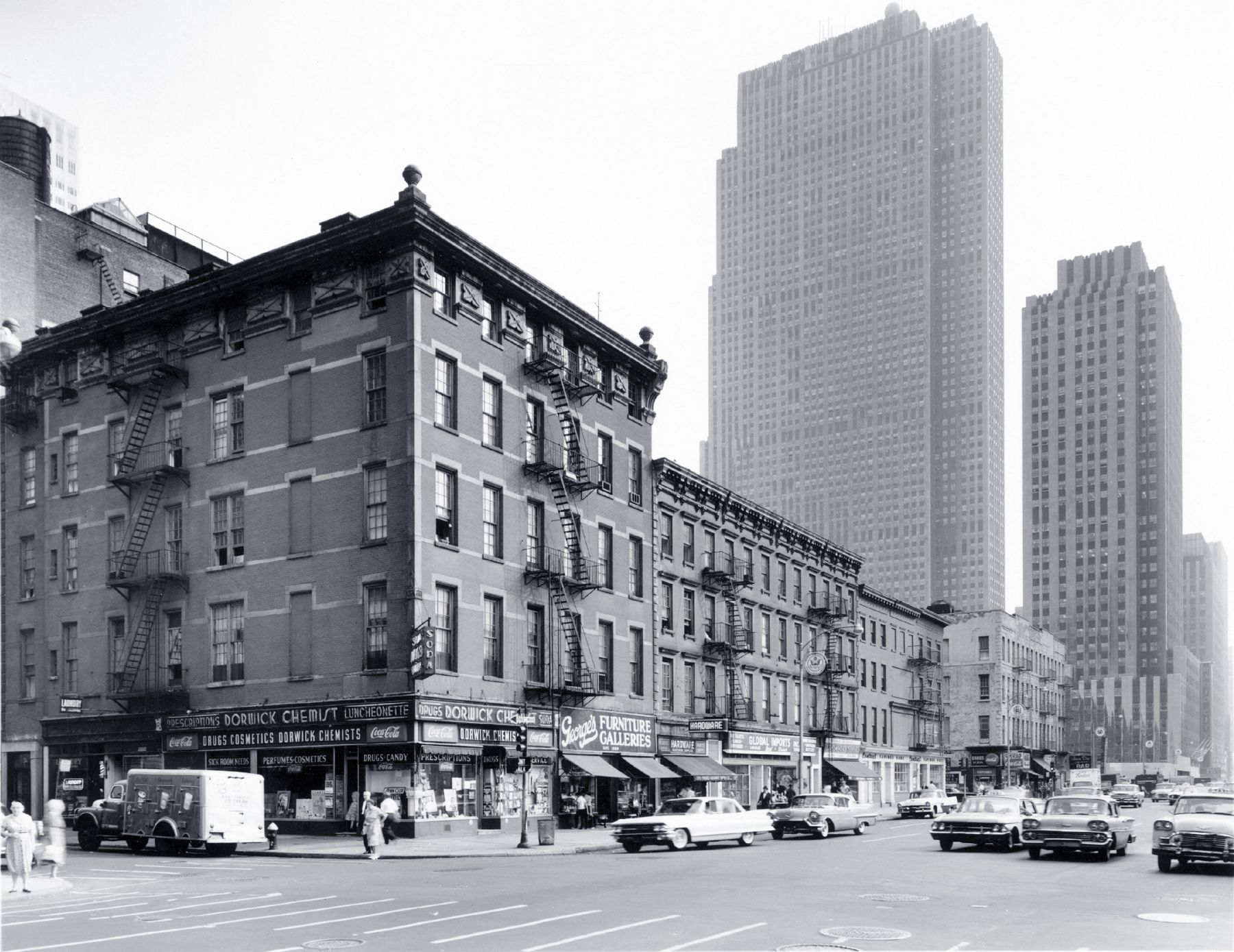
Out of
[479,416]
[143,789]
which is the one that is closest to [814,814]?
[479,416]

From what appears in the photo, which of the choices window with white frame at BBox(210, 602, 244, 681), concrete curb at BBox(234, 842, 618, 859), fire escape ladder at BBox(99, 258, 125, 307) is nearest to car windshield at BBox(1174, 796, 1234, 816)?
concrete curb at BBox(234, 842, 618, 859)

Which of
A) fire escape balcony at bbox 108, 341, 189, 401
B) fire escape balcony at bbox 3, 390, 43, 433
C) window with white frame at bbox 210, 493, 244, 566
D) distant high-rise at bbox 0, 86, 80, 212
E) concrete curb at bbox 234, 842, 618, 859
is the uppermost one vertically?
distant high-rise at bbox 0, 86, 80, 212

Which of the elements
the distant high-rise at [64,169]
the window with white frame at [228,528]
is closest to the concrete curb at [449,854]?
the window with white frame at [228,528]

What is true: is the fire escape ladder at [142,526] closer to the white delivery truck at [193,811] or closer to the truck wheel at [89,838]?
the truck wheel at [89,838]

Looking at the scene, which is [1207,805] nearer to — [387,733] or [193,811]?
[387,733]

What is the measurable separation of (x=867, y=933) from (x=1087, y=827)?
15.4 meters

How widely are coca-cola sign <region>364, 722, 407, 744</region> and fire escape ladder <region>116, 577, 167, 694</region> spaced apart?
1130 cm

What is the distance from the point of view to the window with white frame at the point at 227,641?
44312 millimetres

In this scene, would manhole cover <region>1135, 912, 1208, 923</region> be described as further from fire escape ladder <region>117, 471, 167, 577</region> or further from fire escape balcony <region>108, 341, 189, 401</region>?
fire escape balcony <region>108, 341, 189, 401</region>

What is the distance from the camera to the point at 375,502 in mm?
41656

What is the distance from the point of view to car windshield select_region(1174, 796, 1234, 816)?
28.2 metres

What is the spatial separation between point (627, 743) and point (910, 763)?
41409mm

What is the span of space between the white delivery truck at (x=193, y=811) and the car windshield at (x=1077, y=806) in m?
20.4

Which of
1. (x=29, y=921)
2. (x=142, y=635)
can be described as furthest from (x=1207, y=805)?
(x=142, y=635)
